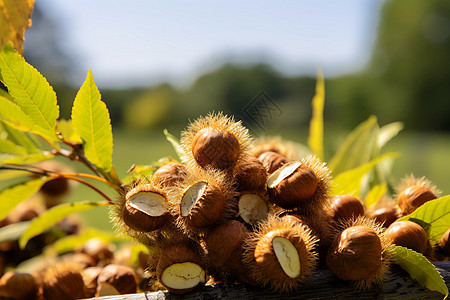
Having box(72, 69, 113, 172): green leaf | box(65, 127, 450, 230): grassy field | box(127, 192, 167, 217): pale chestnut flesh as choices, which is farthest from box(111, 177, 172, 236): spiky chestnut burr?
box(65, 127, 450, 230): grassy field

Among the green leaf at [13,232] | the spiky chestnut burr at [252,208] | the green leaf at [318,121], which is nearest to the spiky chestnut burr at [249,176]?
the spiky chestnut burr at [252,208]

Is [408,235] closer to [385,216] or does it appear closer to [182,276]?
[385,216]

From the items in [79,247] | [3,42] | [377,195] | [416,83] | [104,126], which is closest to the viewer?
[3,42]

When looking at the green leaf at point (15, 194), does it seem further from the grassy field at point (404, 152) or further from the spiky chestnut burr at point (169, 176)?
the grassy field at point (404, 152)

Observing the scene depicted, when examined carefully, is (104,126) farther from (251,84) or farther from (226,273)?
(251,84)

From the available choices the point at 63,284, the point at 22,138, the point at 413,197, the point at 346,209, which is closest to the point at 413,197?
the point at 413,197

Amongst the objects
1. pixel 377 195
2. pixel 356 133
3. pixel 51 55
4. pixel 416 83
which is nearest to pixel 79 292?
pixel 377 195
